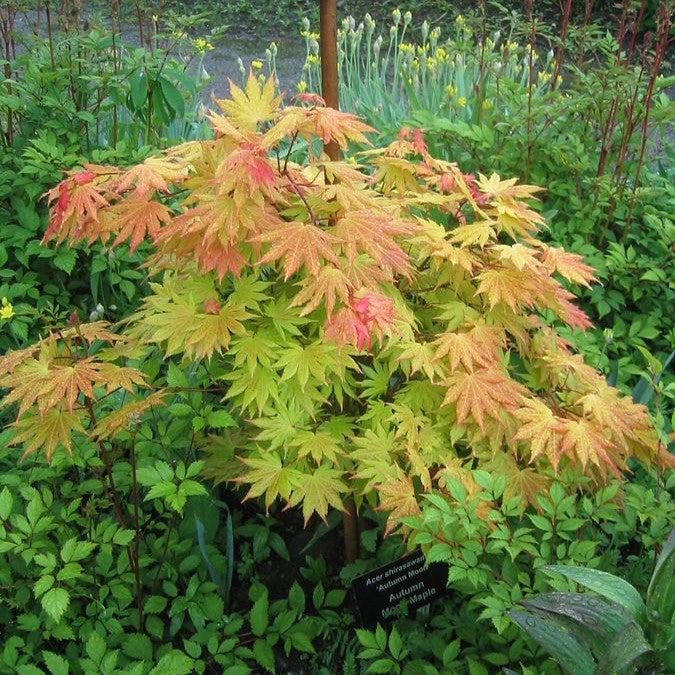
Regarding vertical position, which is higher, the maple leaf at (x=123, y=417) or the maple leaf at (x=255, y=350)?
the maple leaf at (x=255, y=350)

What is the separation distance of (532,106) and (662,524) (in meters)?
1.86

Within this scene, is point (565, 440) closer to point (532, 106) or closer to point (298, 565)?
point (298, 565)

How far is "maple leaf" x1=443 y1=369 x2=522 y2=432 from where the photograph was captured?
1.54m

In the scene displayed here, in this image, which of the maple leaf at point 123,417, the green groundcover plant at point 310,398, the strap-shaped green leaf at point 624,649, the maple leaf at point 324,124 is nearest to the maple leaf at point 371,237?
the green groundcover plant at point 310,398

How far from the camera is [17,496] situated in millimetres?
1979

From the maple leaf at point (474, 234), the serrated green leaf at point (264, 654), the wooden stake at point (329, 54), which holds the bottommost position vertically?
the serrated green leaf at point (264, 654)

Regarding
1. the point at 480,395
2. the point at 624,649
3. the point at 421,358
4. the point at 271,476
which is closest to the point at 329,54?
the point at 421,358

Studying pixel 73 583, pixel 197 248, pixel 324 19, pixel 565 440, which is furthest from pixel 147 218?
pixel 565 440

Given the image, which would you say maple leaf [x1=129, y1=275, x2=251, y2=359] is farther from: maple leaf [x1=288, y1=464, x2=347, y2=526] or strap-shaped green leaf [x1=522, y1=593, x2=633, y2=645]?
strap-shaped green leaf [x1=522, y1=593, x2=633, y2=645]

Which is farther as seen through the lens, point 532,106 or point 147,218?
→ point 532,106

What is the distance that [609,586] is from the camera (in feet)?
4.21

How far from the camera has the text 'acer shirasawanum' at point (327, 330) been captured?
144 cm

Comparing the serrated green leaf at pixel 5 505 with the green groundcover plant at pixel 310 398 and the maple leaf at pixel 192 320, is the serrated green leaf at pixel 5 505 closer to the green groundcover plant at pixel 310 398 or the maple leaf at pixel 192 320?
the green groundcover plant at pixel 310 398

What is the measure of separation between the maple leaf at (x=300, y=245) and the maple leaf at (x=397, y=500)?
0.48 meters
